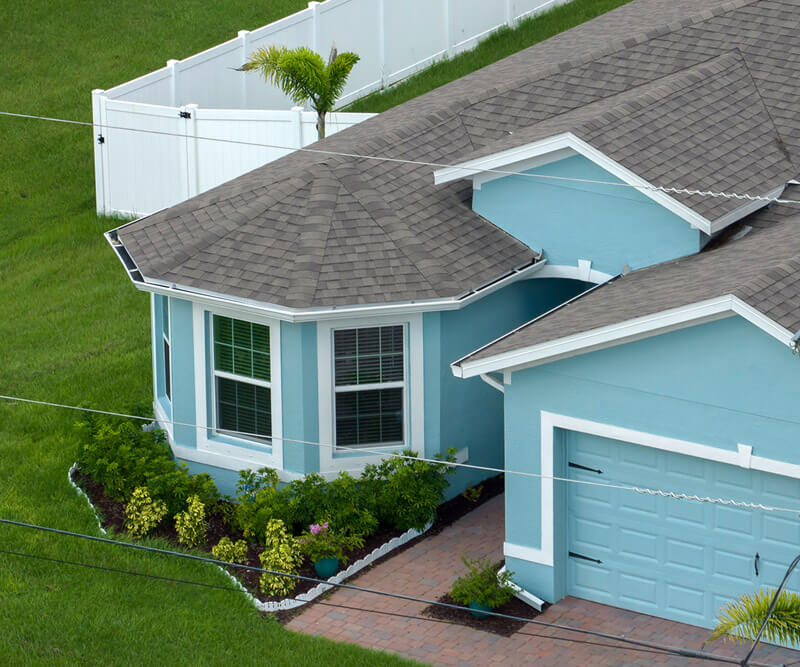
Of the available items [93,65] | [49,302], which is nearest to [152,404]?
[49,302]

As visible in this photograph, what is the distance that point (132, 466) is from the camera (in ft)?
60.1

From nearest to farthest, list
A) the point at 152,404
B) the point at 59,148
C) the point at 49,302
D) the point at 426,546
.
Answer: the point at 426,546 → the point at 152,404 → the point at 49,302 → the point at 59,148

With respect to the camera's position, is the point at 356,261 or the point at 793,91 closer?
the point at 356,261

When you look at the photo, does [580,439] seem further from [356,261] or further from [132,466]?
[132,466]

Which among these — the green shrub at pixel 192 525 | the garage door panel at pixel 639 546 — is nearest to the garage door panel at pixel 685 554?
the garage door panel at pixel 639 546

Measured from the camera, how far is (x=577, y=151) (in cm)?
1766

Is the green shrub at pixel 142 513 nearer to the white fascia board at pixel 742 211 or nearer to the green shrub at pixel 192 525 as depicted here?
the green shrub at pixel 192 525

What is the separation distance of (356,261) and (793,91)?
276 inches

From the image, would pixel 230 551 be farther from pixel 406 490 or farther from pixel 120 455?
pixel 120 455

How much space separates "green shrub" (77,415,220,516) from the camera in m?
17.9

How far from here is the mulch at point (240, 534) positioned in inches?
657

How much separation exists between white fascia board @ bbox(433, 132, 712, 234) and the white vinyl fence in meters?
8.73

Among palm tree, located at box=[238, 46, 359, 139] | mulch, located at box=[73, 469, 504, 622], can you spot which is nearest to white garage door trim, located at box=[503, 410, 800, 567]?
mulch, located at box=[73, 469, 504, 622]

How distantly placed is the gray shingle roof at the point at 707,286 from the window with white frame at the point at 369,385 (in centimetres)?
211
